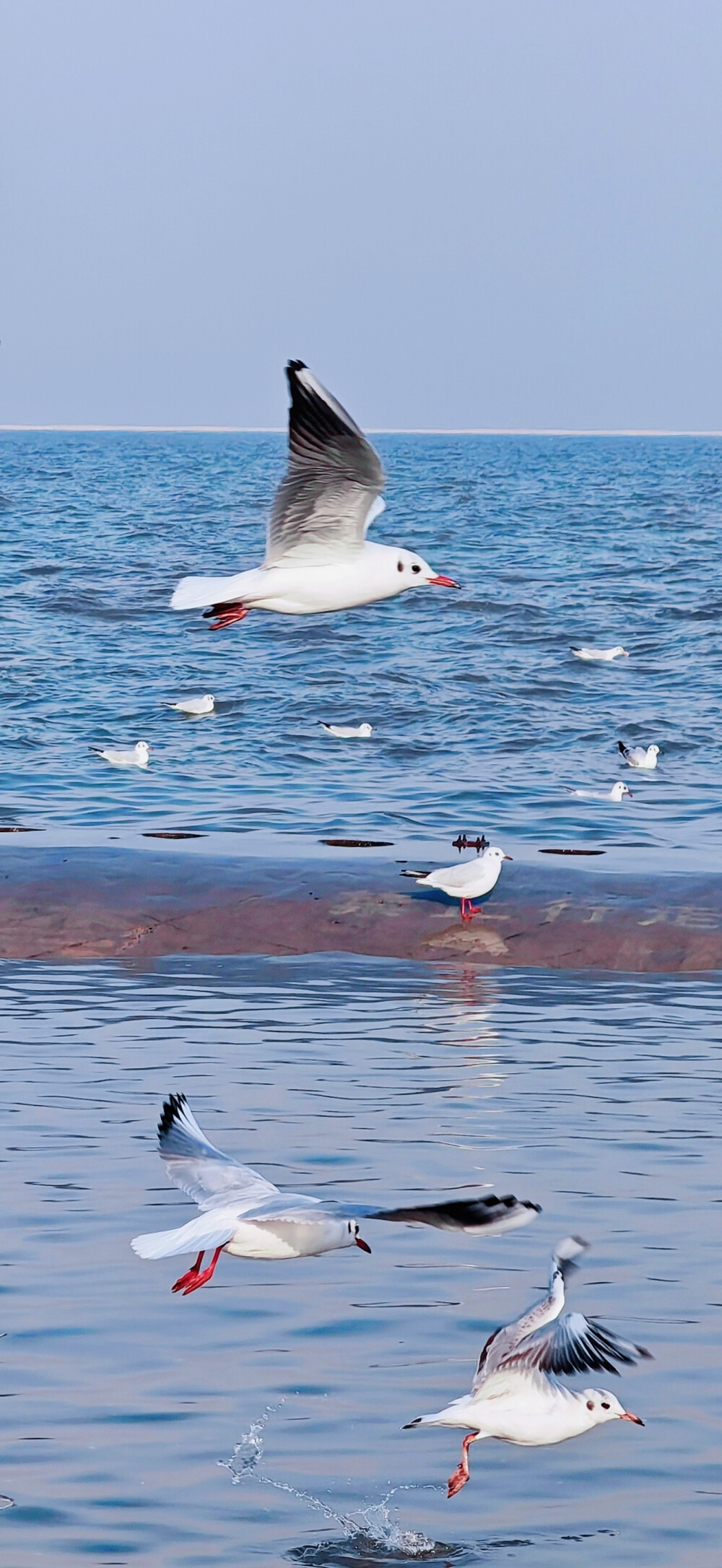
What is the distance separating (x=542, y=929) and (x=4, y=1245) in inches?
243

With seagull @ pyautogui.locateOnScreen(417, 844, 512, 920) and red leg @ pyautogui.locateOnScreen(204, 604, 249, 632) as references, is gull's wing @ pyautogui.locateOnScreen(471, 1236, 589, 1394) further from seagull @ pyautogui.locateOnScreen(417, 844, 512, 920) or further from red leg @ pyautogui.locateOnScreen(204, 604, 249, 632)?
seagull @ pyautogui.locateOnScreen(417, 844, 512, 920)

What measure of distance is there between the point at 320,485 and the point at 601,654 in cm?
2154

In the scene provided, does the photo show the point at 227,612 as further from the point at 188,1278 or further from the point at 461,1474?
the point at 461,1474

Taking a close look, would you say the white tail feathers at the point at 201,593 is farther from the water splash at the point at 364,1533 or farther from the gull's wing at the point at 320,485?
the water splash at the point at 364,1533

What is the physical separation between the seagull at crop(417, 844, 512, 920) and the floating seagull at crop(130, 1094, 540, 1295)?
646 centimetres

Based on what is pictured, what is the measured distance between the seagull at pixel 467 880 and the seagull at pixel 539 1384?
7449mm

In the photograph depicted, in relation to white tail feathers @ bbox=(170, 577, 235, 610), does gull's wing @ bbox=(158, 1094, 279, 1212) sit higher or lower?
lower

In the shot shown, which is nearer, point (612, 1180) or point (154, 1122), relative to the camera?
point (612, 1180)

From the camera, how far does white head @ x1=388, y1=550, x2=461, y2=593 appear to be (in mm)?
7770

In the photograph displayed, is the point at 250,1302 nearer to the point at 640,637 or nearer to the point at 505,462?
the point at 640,637

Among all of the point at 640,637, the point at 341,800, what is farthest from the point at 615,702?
the point at 341,800

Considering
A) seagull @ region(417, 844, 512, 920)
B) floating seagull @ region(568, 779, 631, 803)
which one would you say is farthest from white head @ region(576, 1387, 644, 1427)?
floating seagull @ region(568, 779, 631, 803)

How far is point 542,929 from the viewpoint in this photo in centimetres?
1309

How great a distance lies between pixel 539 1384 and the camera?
562 cm
